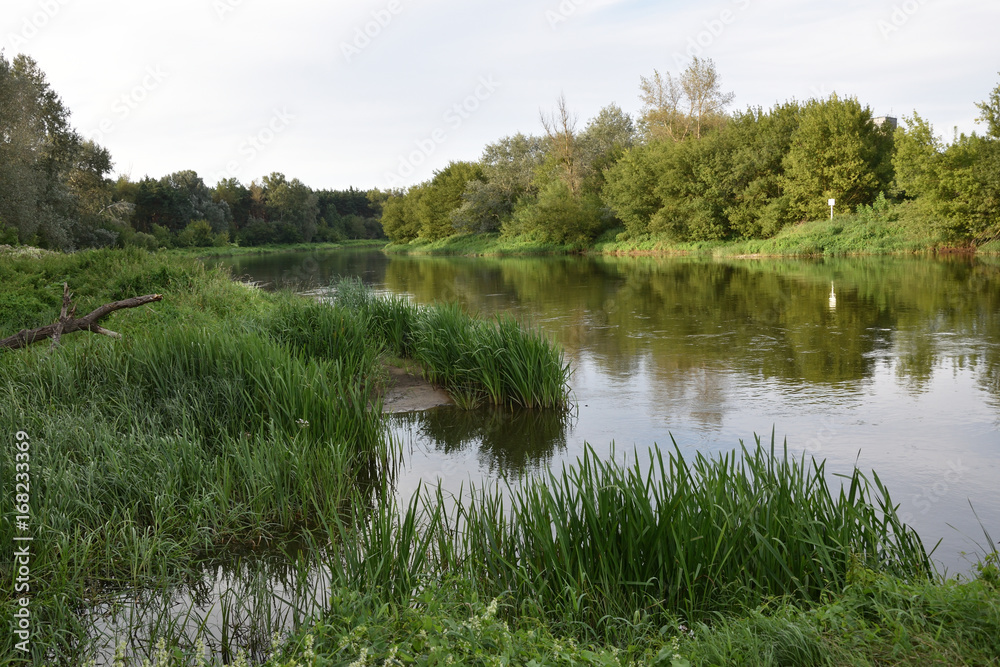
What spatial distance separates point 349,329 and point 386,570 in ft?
19.8

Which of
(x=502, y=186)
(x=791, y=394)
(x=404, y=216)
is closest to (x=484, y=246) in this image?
(x=502, y=186)

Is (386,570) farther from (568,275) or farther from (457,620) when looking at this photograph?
(568,275)

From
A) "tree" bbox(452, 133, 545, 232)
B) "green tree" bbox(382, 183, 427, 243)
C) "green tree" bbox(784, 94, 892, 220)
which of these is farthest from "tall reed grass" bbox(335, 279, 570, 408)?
"green tree" bbox(382, 183, 427, 243)

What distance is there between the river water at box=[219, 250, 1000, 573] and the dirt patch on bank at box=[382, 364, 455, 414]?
371 mm

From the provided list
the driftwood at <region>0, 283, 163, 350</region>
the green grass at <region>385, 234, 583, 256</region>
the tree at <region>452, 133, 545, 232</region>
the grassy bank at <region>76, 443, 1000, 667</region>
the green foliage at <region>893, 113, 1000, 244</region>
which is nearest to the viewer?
the grassy bank at <region>76, 443, 1000, 667</region>

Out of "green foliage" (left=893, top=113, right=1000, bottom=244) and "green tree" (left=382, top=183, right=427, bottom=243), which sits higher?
"green tree" (left=382, top=183, right=427, bottom=243)

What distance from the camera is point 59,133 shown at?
3922 centimetres

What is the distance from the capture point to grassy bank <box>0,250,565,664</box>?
404cm

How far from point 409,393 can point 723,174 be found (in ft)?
112

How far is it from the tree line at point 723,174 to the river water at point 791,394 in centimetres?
1065

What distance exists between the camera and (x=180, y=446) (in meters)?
5.04

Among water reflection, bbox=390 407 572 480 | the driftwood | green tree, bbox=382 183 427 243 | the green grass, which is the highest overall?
green tree, bbox=382 183 427 243

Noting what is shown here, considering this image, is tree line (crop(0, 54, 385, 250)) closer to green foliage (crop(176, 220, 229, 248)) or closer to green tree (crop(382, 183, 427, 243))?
green foliage (crop(176, 220, 229, 248))

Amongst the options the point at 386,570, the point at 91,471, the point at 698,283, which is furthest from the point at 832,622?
the point at 698,283
